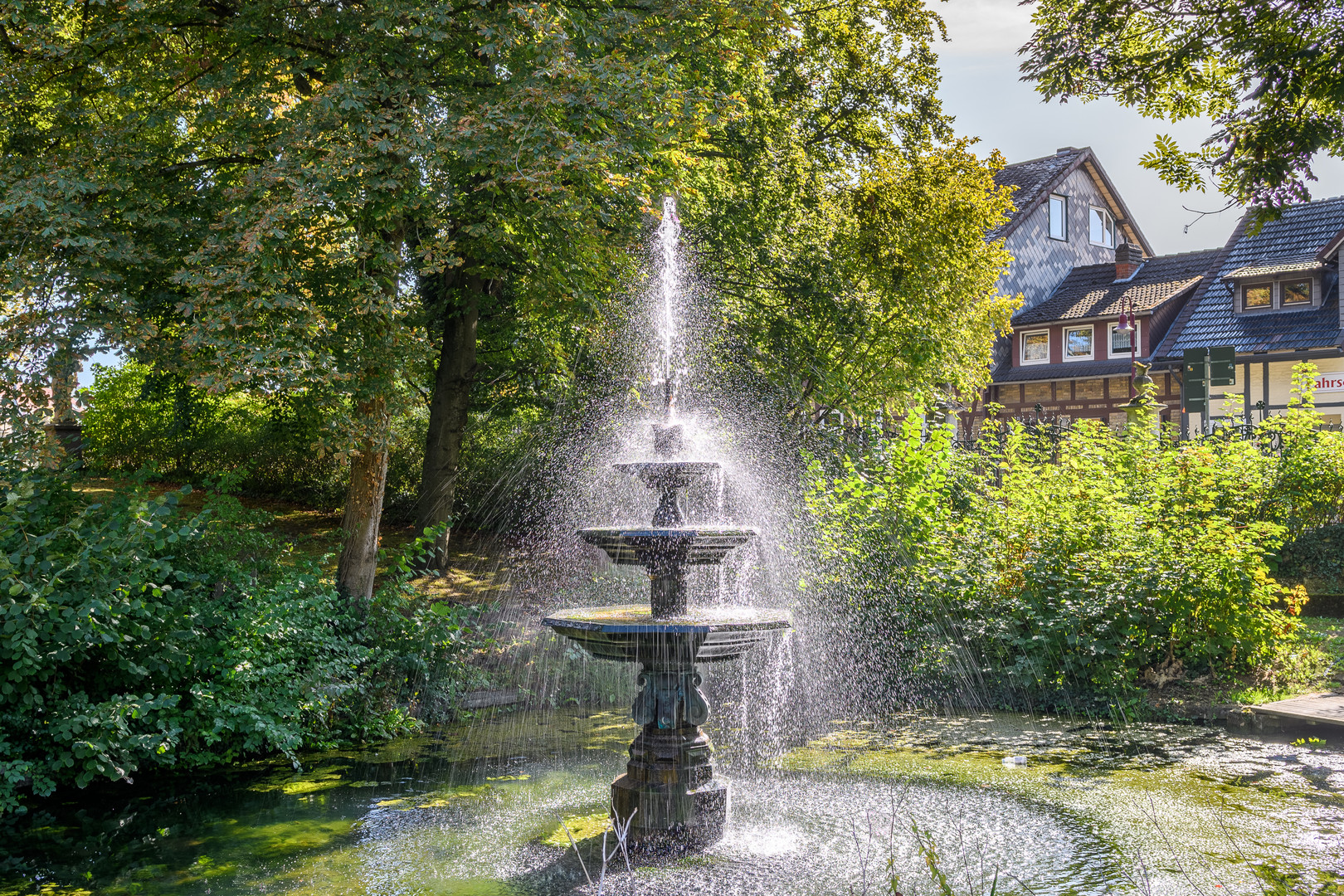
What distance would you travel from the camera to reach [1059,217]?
Result: 3638 centimetres

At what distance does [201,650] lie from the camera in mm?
7555

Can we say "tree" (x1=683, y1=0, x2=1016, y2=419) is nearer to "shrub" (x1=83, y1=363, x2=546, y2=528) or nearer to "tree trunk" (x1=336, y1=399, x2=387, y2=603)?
"shrub" (x1=83, y1=363, x2=546, y2=528)

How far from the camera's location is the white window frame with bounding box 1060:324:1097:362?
3291cm

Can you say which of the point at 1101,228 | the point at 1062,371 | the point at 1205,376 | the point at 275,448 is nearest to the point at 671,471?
the point at 1205,376

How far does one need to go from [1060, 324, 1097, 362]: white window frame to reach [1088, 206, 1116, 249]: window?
6439 mm

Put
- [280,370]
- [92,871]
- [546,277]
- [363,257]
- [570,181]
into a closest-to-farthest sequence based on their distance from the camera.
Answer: [92,871] → [280,370] → [363,257] → [570,181] → [546,277]

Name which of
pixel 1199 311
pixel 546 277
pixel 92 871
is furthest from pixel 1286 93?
pixel 1199 311

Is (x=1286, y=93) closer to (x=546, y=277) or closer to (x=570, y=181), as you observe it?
(x=570, y=181)

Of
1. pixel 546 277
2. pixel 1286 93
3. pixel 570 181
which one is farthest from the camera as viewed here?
pixel 546 277

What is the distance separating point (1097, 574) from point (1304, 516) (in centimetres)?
614

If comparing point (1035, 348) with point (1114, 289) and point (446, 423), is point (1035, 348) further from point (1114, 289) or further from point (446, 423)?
point (446, 423)

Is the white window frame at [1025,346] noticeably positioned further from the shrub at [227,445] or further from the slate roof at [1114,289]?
the shrub at [227,445]

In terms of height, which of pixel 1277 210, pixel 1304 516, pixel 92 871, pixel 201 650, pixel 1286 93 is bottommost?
pixel 92 871

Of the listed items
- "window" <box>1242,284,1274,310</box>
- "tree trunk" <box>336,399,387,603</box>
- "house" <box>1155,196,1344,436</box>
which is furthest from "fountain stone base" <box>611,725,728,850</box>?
"window" <box>1242,284,1274,310</box>
